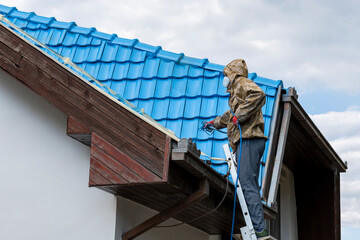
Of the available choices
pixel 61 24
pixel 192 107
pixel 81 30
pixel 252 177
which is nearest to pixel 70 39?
pixel 81 30

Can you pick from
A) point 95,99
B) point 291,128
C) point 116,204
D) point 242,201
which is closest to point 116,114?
point 95,99

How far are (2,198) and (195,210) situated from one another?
77.5 inches

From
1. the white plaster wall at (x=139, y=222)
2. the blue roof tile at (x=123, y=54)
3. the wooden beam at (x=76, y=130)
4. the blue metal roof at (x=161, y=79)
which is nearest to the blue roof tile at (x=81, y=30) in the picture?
the blue metal roof at (x=161, y=79)

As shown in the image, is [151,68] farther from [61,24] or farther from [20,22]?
[20,22]

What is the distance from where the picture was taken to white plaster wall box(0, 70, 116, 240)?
6.59 meters

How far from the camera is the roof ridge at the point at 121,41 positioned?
891cm

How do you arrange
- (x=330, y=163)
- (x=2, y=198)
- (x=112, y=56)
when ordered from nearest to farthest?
1. (x=2, y=198)
2. (x=112, y=56)
3. (x=330, y=163)

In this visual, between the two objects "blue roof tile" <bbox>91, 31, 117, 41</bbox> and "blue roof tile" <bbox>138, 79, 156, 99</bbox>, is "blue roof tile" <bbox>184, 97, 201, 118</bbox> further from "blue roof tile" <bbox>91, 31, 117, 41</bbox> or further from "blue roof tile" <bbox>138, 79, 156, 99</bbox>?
"blue roof tile" <bbox>91, 31, 117, 41</bbox>

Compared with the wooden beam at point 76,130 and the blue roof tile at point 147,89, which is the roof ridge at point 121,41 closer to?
the blue roof tile at point 147,89

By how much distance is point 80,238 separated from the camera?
6535 mm

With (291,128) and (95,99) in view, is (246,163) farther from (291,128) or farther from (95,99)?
(291,128)

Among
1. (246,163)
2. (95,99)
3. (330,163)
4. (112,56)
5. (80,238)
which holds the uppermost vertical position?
(112,56)

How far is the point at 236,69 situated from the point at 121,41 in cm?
306

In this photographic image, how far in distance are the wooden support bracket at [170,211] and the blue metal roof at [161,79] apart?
4.25 ft
